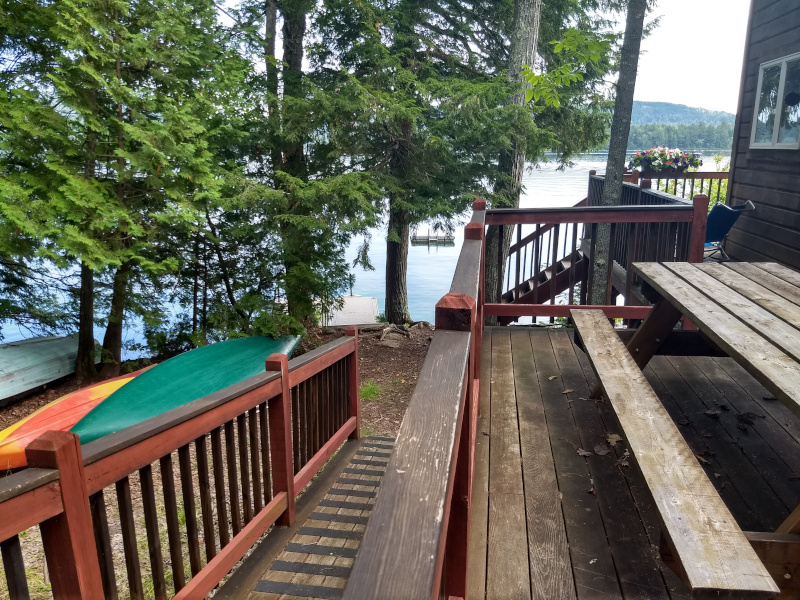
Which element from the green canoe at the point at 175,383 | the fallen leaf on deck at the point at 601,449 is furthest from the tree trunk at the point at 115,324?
the fallen leaf on deck at the point at 601,449

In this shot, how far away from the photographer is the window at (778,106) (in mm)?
5848

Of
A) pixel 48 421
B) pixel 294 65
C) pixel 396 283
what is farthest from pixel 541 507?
pixel 294 65

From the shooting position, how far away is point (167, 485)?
2.19 m

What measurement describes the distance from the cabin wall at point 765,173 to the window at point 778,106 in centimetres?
10

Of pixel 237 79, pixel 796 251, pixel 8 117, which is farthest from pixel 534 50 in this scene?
pixel 8 117

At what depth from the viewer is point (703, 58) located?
19.1 metres

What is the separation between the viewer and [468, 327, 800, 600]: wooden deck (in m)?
2.10

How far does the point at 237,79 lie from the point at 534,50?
4.99 metres

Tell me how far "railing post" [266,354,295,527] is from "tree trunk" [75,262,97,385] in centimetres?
725

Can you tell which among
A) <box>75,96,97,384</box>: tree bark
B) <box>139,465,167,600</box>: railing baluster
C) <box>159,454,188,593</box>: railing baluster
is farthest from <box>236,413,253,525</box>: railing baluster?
<box>75,96,97,384</box>: tree bark

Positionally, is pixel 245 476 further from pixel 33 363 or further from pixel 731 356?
pixel 33 363

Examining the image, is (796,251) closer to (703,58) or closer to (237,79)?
(237,79)

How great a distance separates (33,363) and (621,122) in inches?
396

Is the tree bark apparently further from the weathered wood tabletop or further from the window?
the window
